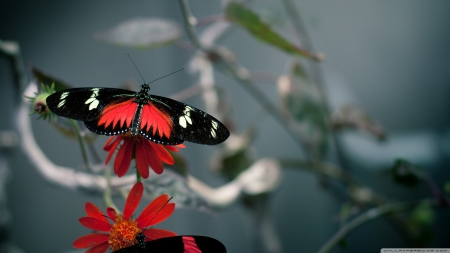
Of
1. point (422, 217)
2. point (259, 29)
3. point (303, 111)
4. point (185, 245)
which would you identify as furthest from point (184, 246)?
point (422, 217)

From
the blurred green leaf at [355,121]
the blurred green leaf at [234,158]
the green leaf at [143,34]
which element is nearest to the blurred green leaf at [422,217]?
the blurred green leaf at [355,121]

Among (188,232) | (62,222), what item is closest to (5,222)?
(62,222)

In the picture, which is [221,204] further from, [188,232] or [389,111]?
[389,111]

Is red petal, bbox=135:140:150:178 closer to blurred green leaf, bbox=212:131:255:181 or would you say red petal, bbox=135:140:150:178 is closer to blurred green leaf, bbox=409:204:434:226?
blurred green leaf, bbox=212:131:255:181

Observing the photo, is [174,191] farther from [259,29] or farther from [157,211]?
[259,29]

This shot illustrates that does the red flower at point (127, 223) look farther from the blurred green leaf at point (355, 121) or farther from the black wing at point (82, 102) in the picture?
the blurred green leaf at point (355, 121)

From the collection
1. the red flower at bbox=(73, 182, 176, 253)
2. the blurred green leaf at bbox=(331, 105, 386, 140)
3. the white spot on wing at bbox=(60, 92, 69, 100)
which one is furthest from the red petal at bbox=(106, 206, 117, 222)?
the blurred green leaf at bbox=(331, 105, 386, 140)

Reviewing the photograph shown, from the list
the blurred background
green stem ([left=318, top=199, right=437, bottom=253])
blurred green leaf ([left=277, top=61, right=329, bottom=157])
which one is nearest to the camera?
green stem ([left=318, top=199, right=437, bottom=253])
